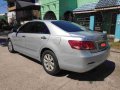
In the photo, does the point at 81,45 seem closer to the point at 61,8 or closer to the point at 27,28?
the point at 27,28

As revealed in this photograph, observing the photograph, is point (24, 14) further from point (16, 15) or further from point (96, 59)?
point (96, 59)

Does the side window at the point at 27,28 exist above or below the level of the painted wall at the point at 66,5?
below

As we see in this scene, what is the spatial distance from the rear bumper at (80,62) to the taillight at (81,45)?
21cm

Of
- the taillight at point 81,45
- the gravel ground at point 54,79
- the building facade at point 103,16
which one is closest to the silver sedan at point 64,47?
the taillight at point 81,45

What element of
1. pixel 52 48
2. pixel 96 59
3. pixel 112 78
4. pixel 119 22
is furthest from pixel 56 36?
pixel 119 22

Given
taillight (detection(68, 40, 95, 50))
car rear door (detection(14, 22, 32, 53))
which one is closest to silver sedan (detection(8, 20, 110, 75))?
taillight (detection(68, 40, 95, 50))

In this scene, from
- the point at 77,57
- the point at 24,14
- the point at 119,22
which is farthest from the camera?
the point at 24,14

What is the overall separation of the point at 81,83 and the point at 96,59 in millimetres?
757

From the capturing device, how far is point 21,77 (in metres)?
4.91

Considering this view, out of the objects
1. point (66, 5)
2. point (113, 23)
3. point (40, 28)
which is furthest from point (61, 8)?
point (40, 28)

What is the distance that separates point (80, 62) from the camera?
4242mm

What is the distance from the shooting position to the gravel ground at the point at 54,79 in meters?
4.29

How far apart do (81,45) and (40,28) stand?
1.90 metres

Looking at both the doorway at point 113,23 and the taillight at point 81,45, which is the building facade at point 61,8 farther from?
the taillight at point 81,45
